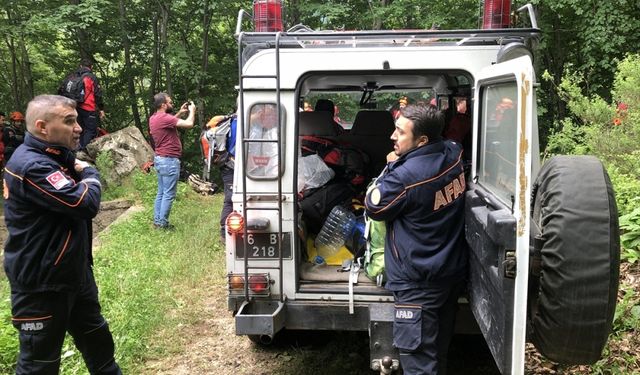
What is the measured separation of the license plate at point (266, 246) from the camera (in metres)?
3.39

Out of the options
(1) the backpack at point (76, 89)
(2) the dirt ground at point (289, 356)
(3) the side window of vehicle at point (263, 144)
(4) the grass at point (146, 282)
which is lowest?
(2) the dirt ground at point (289, 356)

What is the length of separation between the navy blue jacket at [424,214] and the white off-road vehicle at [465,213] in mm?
118

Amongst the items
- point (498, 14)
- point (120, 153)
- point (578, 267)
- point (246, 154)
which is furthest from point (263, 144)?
point (120, 153)

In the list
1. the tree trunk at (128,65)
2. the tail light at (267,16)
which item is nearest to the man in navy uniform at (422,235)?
the tail light at (267,16)

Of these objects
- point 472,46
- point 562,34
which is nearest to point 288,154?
point 472,46

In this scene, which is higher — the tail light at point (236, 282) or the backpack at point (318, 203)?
the backpack at point (318, 203)

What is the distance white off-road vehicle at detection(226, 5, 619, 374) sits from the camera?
6.88 ft

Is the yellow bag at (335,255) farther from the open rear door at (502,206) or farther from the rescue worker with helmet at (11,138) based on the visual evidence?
the rescue worker with helmet at (11,138)

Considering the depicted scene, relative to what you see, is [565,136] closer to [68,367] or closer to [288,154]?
[288,154]

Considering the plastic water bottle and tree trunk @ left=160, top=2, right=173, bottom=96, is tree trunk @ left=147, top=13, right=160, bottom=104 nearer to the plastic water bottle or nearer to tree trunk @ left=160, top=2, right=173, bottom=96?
tree trunk @ left=160, top=2, right=173, bottom=96

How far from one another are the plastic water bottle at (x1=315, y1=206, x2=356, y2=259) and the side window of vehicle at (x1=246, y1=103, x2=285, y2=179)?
104 centimetres

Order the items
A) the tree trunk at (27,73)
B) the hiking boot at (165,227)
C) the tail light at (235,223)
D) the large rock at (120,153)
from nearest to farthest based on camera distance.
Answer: the tail light at (235,223) < the hiking boot at (165,227) < the large rock at (120,153) < the tree trunk at (27,73)

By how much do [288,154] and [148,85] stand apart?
53.3ft

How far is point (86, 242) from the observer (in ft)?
10.4
